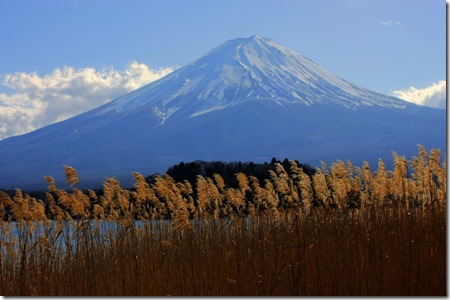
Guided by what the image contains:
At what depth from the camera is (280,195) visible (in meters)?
5.59

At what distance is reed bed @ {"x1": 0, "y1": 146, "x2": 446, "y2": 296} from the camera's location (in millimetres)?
4027

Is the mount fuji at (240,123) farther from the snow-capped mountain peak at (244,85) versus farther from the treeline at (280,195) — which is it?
the treeline at (280,195)

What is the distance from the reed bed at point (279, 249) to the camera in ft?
13.2

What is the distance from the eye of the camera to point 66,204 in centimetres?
518

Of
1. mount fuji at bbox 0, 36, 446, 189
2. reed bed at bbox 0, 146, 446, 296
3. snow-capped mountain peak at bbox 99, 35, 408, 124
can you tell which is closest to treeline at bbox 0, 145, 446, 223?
reed bed at bbox 0, 146, 446, 296

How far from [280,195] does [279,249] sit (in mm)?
1478

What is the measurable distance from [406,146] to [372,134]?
761cm

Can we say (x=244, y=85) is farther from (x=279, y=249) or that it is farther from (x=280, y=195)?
(x=279, y=249)

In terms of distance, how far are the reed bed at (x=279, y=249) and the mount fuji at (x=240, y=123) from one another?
60.6 metres

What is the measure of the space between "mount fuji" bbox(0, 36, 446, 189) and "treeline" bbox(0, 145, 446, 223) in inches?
2354

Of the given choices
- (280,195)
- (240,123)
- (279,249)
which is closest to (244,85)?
(240,123)

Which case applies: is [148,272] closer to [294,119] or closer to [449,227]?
[449,227]

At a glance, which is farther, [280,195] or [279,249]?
[280,195]

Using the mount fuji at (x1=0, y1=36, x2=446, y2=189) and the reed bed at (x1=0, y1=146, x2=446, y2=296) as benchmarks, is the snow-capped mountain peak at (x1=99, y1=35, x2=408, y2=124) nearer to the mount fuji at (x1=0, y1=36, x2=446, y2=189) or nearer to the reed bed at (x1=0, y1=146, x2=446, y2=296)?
the mount fuji at (x1=0, y1=36, x2=446, y2=189)
